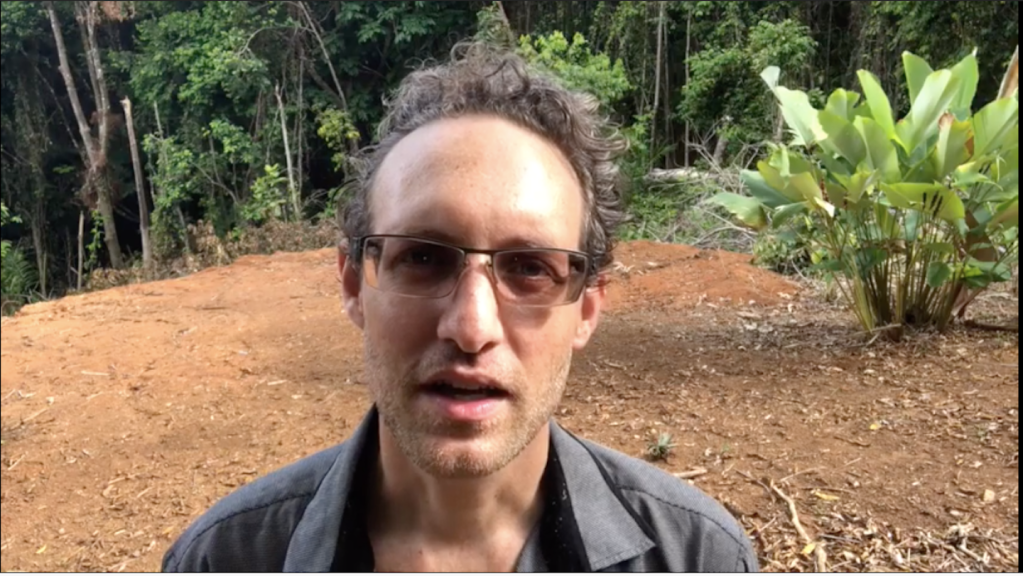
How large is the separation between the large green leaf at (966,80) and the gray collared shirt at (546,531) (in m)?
0.91

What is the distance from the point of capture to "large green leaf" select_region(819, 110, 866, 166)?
4.09 feet

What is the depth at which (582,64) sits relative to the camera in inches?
43.1

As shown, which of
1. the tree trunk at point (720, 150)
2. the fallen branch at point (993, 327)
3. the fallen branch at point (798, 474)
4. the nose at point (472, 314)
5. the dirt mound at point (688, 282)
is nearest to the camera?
the nose at point (472, 314)

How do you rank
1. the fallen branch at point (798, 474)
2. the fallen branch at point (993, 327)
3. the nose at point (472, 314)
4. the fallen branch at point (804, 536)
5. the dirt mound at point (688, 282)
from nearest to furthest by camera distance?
the nose at point (472, 314) → the fallen branch at point (804, 536) → the fallen branch at point (798, 474) → the dirt mound at point (688, 282) → the fallen branch at point (993, 327)

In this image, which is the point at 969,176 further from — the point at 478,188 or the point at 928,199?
the point at 478,188

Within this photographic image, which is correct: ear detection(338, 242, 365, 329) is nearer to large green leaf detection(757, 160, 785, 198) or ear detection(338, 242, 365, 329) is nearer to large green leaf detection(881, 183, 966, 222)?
large green leaf detection(757, 160, 785, 198)

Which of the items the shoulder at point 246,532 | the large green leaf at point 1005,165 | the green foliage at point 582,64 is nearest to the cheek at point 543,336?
the shoulder at point 246,532

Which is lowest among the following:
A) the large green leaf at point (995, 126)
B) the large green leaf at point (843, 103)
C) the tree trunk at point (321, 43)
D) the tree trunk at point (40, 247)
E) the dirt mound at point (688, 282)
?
the dirt mound at point (688, 282)

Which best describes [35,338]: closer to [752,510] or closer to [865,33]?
[752,510]

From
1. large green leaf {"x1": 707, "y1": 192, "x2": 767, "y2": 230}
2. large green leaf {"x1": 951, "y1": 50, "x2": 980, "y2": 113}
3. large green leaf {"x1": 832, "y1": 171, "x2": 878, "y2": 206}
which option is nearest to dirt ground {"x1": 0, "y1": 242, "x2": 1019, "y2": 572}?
large green leaf {"x1": 707, "y1": 192, "x2": 767, "y2": 230}

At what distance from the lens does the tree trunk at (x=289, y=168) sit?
1261 mm

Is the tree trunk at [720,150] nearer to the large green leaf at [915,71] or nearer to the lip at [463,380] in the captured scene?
the large green leaf at [915,71]

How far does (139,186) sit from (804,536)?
129cm

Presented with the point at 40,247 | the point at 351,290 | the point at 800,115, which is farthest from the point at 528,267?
the point at 40,247
